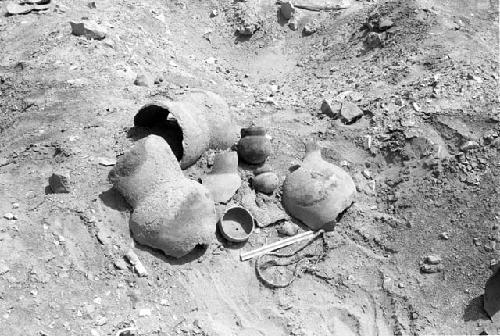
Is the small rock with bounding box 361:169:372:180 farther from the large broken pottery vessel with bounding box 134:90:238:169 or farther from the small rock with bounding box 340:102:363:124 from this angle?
the large broken pottery vessel with bounding box 134:90:238:169

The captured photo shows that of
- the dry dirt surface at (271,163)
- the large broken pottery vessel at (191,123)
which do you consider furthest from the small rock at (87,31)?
the large broken pottery vessel at (191,123)

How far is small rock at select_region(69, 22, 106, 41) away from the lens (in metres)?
7.36

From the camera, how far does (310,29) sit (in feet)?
29.3

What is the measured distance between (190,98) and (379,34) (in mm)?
3190

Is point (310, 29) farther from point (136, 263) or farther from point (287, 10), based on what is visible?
point (136, 263)

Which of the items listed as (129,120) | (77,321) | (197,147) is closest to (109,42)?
(129,120)

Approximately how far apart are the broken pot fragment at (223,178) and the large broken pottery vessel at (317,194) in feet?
1.71

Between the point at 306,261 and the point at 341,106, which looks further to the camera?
the point at 341,106

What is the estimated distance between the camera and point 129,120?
623 cm

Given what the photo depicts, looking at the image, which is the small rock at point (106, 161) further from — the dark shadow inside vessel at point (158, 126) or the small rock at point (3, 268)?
the small rock at point (3, 268)

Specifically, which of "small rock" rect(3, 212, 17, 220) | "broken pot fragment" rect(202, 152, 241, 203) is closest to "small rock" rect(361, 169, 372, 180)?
"broken pot fragment" rect(202, 152, 241, 203)

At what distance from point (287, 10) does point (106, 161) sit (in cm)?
430

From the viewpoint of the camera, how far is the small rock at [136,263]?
16.6 ft

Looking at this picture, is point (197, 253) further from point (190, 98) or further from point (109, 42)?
point (109, 42)
